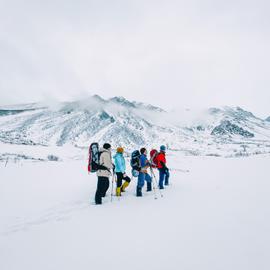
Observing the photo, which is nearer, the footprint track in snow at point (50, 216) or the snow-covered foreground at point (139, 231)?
the snow-covered foreground at point (139, 231)

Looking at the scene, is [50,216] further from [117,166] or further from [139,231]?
[117,166]

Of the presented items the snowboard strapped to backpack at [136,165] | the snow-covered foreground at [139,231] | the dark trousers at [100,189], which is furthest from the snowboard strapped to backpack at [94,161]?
the snowboard strapped to backpack at [136,165]

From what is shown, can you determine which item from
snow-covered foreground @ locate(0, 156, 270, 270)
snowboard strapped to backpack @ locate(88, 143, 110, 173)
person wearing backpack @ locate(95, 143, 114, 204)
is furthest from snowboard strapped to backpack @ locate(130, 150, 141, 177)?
snowboard strapped to backpack @ locate(88, 143, 110, 173)

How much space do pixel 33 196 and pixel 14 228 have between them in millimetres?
3489

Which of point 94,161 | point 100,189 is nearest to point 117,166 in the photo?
point 94,161

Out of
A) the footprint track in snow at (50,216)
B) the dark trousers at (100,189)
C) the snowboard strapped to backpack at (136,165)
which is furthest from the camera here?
the snowboard strapped to backpack at (136,165)

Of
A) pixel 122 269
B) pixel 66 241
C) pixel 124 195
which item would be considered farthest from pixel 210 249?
pixel 124 195

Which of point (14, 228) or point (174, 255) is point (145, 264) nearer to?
point (174, 255)

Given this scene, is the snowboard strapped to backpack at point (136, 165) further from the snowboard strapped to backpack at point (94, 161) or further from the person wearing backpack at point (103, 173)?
the snowboard strapped to backpack at point (94, 161)

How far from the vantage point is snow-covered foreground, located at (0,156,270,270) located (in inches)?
153

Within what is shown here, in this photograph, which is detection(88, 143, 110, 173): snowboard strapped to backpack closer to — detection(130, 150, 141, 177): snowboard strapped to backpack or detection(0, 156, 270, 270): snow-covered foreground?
detection(0, 156, 270, 270): snow-covered foreground

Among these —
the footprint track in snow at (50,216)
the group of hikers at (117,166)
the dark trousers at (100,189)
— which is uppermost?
the group of hikers at (117,166)

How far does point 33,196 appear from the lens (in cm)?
887

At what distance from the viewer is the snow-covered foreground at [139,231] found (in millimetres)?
3895
